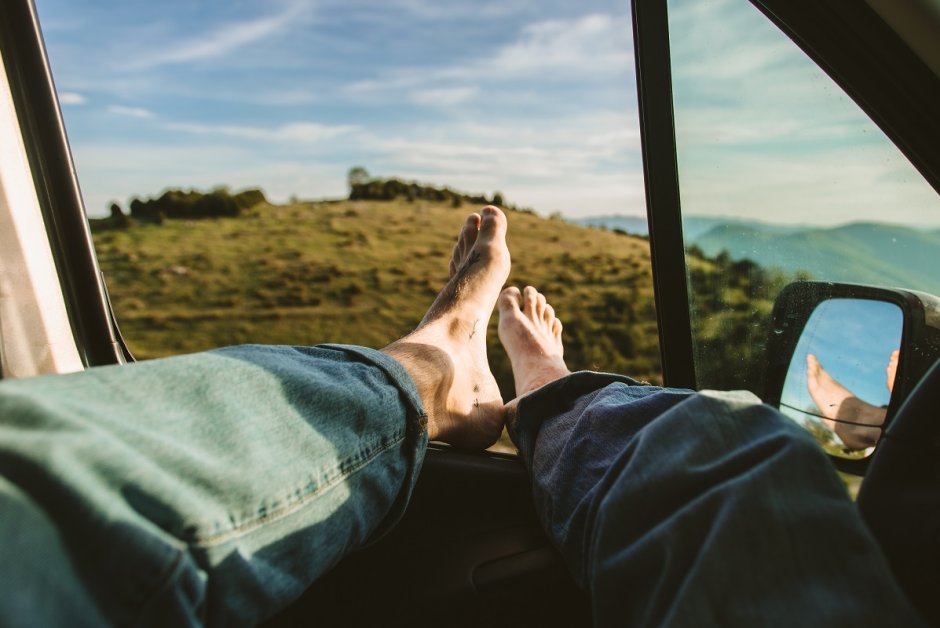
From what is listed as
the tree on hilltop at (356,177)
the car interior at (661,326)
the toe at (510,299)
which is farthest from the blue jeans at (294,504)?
the tree on hilltop at (356,177)

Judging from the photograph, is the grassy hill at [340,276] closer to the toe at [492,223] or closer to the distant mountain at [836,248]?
the toe at [492,223]

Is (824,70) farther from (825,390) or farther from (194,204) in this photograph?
(194,204)

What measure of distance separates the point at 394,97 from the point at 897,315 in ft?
6.28

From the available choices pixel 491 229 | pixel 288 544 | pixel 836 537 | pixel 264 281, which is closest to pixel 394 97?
pixel 264 281

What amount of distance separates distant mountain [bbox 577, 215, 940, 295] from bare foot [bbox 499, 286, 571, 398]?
1.42 feet

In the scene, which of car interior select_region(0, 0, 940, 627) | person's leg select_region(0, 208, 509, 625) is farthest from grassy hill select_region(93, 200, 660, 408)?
person's leg select_region(0, 208, 509, 625)

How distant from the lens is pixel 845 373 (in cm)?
105

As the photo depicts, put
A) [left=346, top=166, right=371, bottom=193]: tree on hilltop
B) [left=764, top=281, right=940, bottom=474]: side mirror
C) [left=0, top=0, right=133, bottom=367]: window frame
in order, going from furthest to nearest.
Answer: [left=346, top=166, right=371, bottom=193]: tree on hilltop, [left=0, top=0, right=133, bottom=367]: window frame, [left=764, top=281, right=940, bottom=474]: side mirror

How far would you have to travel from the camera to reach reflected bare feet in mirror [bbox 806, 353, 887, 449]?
979 mm

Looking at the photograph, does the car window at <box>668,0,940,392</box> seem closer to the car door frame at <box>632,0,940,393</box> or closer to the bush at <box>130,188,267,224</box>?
the car door frame at <box>632,0,940,393</box>

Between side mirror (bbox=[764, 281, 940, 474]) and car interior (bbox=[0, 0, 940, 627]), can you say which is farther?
side mirror (bbox=[764, 281, 940, 474])

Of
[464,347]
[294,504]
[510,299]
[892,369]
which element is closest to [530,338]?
[510,299]

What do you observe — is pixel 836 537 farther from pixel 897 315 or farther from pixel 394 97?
pixel 394 97

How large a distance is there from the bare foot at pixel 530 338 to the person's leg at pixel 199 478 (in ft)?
1.96
